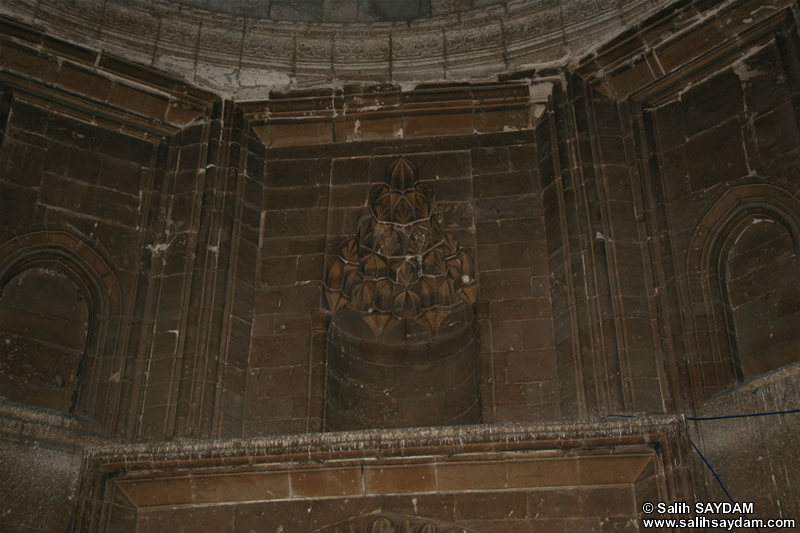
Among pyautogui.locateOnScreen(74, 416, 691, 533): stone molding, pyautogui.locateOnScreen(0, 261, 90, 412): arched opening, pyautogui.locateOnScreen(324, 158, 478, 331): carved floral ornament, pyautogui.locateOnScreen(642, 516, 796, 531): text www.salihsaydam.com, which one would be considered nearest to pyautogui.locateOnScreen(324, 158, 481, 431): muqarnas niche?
pyautogui.locateOnScreen(324, 158, 478, 331): carved floral ornament

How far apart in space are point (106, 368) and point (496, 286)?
4.35 meters

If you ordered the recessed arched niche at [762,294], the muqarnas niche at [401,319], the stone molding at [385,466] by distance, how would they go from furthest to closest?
the muqarnas niche at [401,319] < the recessed arched niche at [762,294] < the stone molding at [385,466]

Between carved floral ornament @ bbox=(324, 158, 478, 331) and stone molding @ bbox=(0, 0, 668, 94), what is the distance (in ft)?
6.09

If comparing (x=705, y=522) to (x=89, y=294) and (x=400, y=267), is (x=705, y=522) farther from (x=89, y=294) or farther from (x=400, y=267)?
(x=89, y=294)

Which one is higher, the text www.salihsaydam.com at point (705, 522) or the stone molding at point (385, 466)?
the stone molding at point (385, 466)

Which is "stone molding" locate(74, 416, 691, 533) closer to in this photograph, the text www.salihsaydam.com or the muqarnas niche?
the text www.salihsaydam.com

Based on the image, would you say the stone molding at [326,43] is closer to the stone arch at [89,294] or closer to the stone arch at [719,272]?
the stone arch at [89,294]

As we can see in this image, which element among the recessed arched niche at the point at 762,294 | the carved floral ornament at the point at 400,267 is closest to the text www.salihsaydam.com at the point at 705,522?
the recessed arched niche at the point at 762,294

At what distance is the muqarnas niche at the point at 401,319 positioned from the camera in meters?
12.9

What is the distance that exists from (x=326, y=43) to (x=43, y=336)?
508 cm

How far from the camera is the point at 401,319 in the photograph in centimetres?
1330

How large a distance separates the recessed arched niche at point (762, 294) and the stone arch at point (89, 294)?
654 cm

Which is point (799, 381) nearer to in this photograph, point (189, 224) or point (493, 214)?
point (493, 214)

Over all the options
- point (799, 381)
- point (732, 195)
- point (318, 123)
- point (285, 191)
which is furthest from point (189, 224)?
point (799, 381)
